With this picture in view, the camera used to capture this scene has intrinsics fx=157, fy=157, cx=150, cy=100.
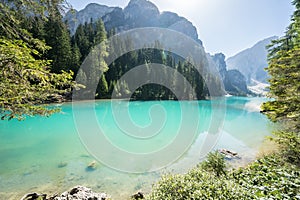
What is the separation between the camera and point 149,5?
166 meters

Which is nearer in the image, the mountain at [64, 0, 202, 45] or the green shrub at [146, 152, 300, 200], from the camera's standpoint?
the green shrub at [146, 152, 300, 200]

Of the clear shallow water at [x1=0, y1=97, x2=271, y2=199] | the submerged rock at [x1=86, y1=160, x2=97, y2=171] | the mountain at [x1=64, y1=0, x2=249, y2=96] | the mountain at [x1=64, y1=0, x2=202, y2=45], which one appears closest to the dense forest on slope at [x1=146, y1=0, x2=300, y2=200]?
the clear shallow water at [x1=0, y1=97, x2=271, y2=199]

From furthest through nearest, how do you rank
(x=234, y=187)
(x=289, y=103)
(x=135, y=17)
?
(x=135, y=17) → (x=289, y=103) → (x=234, y=187)

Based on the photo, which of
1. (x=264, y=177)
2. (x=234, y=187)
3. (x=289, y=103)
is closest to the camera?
(x=234, y=187)

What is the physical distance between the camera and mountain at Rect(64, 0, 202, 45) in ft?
481

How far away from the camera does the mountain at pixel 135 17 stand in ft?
481

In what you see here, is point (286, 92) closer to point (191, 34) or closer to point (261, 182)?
point (261, 182)

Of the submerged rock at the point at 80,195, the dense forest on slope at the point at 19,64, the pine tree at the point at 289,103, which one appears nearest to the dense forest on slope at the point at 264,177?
the pine tree at the point at 289,103

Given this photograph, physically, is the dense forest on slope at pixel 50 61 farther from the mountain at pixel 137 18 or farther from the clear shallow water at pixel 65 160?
the mountain at pixel 137 18

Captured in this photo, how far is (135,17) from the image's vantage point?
514ft

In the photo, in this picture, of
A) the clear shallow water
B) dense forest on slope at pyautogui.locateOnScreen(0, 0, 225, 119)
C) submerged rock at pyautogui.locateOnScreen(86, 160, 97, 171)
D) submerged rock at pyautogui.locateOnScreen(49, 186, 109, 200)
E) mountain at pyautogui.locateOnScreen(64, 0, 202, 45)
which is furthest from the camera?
mountain at pyautogui.locateOnScreen(64, 0, 202, 45)

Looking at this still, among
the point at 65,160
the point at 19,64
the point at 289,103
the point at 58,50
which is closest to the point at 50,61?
the point at 19,64

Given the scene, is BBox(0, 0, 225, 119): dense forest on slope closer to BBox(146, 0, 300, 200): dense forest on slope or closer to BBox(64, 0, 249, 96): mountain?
BBox(146, 0, 300, 200): dense forest on slope

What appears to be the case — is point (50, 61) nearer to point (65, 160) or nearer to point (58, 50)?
point (65, 160)
